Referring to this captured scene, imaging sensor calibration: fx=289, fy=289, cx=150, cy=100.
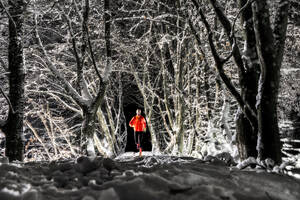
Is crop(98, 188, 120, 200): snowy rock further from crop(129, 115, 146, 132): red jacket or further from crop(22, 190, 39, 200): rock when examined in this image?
crop(129, 115, 146, 132): red jacket

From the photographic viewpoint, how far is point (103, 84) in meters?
7.86

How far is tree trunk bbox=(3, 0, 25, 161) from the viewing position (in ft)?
20.7

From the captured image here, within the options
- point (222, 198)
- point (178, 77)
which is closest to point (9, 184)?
point (222, 198)

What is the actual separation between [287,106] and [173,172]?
442 inches

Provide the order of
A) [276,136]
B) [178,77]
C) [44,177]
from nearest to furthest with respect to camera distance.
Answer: [44,177]
[276,136]
[178,77]

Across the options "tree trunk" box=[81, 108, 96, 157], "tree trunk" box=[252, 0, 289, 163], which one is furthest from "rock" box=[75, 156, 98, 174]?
"tree trunk" box=[81, 108, 96, 157]

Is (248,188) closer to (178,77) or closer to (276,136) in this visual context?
(276,136)

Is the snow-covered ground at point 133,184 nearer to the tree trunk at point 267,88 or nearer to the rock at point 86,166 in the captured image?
the rock at point 86,166

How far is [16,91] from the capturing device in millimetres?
6387

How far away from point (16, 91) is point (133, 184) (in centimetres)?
523

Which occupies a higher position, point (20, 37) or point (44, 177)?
point (20, 37)

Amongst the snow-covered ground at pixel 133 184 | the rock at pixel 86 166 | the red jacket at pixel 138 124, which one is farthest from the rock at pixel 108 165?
the red jacket at pixel 138 124

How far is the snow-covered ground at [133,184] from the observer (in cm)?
198

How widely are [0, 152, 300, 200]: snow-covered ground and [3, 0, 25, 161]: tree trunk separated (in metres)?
3.68
